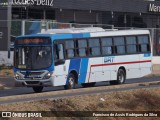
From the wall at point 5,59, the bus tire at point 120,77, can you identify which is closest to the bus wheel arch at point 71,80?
the bus tire at point 120,77

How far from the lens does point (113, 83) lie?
107 ft

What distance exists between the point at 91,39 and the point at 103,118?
33.6ft

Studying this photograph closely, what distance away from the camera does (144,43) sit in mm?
34312

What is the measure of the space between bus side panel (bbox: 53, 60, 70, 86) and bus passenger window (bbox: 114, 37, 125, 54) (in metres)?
4.43

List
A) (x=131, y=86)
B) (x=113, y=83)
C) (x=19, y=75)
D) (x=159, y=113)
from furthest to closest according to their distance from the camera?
(x=113, y=83) < (x=131, y=86) < (x=19, y=75) < (x=159, y=113)

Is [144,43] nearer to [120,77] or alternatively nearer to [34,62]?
[120,77]

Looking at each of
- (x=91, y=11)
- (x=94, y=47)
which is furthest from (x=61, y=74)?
(x=91, y=11)

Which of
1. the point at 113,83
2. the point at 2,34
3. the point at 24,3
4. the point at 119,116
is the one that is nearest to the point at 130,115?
the point at 119,116

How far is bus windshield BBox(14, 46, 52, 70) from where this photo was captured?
28047 millimetres

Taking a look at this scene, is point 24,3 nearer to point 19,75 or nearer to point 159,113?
point 19,75

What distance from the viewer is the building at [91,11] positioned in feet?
176

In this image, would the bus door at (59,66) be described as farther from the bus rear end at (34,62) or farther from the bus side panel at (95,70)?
the bus side panel at (95,70)

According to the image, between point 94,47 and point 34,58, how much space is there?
4.08 m

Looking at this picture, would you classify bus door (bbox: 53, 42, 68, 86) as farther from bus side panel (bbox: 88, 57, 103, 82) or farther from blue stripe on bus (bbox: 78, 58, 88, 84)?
bus side panel (bbox: 88, 57, 103, 82)
